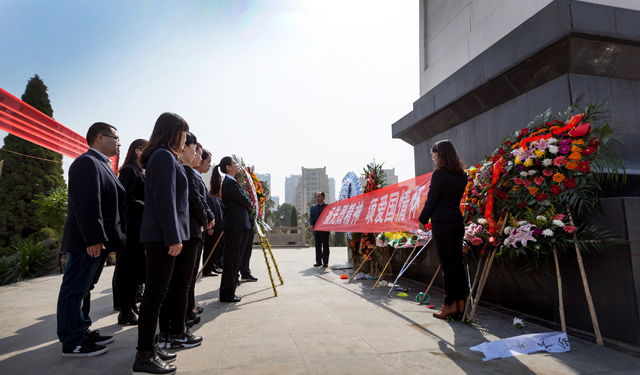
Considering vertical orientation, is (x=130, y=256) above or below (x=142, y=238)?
below

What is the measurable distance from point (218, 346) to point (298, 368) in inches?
32.8

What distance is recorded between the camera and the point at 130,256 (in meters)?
3.43

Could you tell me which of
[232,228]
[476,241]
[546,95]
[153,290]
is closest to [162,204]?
[153,290]

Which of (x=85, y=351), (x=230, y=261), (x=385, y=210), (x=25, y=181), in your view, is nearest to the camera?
(x=85, y=351)

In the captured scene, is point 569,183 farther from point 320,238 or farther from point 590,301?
point 320,238

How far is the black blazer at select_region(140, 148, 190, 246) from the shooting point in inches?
85.4

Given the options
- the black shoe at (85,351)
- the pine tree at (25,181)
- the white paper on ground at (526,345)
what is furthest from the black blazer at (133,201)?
the pine tree at (25,181)

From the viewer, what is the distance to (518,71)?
206 inches

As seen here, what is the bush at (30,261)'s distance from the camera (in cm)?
693

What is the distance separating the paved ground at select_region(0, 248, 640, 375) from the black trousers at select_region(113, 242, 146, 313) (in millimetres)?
295

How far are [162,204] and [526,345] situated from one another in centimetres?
299

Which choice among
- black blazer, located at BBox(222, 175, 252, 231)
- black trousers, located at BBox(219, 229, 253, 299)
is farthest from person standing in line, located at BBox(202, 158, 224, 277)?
black trousers, located at BBox(219, 229, 253, 299)

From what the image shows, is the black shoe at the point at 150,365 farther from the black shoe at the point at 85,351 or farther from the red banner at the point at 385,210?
the red banner at the point at 385,210

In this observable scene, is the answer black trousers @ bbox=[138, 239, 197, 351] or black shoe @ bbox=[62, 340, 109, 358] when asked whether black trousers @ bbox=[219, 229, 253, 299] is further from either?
black trousers @ bbox=[138, 239, 197, 351]
